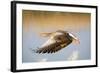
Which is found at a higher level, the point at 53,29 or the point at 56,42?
the point at 53,29

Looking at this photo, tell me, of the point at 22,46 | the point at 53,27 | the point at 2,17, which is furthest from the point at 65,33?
the point at 2,17

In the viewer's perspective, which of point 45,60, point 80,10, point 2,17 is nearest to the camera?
point 2,17

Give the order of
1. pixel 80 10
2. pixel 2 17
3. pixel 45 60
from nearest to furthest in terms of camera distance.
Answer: pixel 2 17 < pixel 45 60 < pixel 80 10

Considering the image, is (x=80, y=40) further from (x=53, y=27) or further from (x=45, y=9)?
(x=45, y=9)

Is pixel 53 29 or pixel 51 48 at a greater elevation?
pixel 53 29

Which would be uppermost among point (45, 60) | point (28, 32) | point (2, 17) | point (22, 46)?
point (2, 17)

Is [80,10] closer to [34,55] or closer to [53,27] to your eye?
[53,27]

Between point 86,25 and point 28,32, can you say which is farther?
point 86,25

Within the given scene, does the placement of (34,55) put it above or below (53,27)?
below
